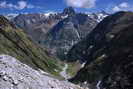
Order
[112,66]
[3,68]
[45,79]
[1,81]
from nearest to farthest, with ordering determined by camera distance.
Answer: [1,81] → [3,68] → [45,79] → [112,66]

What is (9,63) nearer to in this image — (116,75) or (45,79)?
(45,79)

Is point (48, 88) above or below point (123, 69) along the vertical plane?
below

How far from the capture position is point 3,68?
42531 millimetres

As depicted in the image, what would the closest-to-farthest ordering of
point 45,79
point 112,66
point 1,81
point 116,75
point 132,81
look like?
point 1,81, point 45,79, point 132,81, point 116,75, point 112,66

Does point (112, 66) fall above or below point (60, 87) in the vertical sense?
above

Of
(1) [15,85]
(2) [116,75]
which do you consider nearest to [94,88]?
(2) [116,75]

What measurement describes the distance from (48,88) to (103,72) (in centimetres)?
13048

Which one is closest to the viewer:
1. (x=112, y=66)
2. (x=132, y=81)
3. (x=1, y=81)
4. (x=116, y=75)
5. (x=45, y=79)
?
(x=1, y=81)

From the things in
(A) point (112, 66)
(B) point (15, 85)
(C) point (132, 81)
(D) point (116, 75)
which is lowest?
(B) point (15, 85)

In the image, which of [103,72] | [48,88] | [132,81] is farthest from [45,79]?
[103,72]

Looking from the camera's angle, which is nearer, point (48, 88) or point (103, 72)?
point (48, 88)

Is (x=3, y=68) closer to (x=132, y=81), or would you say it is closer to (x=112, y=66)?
(x=132, y=81)

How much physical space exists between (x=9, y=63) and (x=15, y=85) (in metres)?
8.37

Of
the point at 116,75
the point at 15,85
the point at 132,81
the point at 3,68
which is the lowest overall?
the point at 15,85
